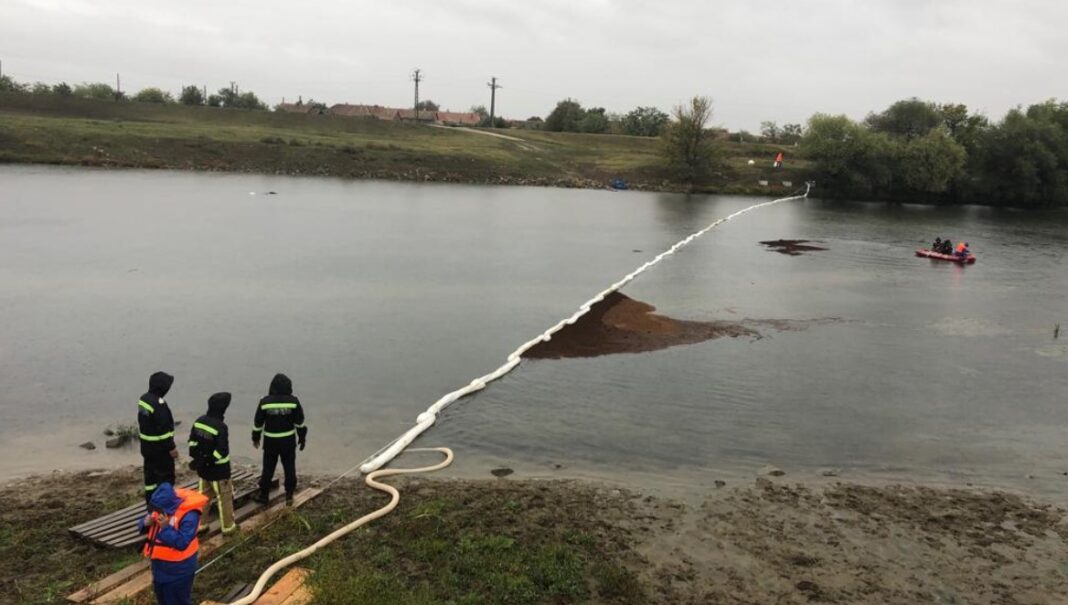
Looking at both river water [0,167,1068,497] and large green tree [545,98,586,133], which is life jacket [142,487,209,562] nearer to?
river water [0,167,1068,497]

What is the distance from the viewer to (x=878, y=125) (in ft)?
371

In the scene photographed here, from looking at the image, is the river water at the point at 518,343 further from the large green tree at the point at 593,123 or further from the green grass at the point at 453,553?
the large green tree at the point at 593,123

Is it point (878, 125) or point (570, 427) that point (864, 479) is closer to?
point (570, 427)

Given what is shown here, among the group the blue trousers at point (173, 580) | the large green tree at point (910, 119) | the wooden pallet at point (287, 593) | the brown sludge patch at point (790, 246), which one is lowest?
the wooden pallet at point (287, 593)

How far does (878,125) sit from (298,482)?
120630 millimetres

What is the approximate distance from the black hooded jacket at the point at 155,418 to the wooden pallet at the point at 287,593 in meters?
2.72

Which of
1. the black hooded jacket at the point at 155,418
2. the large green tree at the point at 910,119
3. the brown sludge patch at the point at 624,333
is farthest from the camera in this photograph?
the large green tree at the point at 910,119

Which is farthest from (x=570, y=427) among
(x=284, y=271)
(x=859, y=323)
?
(x=284, y=271)

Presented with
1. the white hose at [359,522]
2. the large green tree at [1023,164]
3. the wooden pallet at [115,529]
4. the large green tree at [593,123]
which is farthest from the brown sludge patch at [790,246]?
the large green tree at [593,123]

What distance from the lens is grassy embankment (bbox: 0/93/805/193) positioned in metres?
72.6

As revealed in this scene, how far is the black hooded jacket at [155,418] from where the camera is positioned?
370 inches

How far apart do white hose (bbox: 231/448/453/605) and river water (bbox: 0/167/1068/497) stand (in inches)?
18.5

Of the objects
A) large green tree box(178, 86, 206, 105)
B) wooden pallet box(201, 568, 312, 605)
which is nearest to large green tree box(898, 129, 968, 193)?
wooden pallet box(201, 568, 312, 605)

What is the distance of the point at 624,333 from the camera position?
21.7 metres
